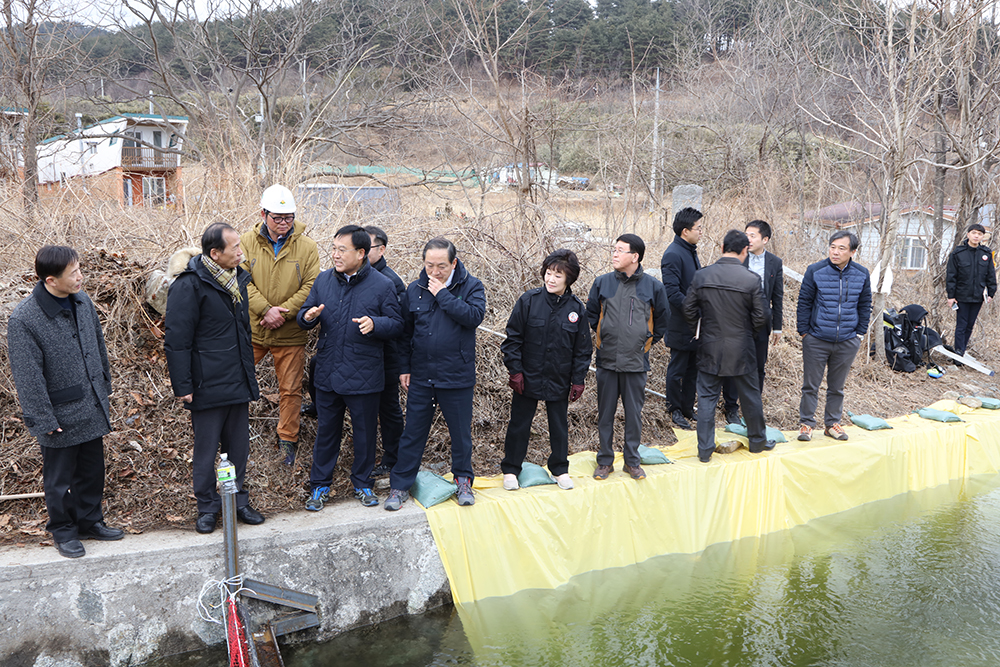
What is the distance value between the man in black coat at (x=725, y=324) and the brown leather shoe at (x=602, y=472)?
86cm

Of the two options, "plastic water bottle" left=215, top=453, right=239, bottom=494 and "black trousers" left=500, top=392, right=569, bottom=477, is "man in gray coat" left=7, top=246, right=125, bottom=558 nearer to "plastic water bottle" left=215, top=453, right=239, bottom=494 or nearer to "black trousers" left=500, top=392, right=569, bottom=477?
"plastic water bottle" left=215, top=453, right=239, bottom=494

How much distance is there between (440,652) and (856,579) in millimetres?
2762

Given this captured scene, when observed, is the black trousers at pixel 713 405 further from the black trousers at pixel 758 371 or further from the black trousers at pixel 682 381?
the black trousers at pixel 682 381

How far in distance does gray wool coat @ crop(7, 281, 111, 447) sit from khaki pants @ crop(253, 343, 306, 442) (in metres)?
1.06

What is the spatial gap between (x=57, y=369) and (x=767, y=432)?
500 centimetres

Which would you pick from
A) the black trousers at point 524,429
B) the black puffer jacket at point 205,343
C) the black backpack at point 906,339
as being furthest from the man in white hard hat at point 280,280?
the black backpack at point 906,339

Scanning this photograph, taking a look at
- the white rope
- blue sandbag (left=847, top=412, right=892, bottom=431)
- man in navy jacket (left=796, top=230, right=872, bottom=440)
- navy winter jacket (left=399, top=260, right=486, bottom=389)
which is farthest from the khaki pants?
blue sandbag (left=847, top=412, right=892, bottom=431)

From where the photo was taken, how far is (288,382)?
14.7ft

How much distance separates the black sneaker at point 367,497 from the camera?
4195 mm

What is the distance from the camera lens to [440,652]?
3.63 m

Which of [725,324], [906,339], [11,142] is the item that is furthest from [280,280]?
[11,142]

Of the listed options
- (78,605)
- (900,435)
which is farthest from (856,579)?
(78,605)

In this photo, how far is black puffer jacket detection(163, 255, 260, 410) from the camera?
3.50 metres

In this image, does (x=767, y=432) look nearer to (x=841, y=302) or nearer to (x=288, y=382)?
(x=841, y=302)
